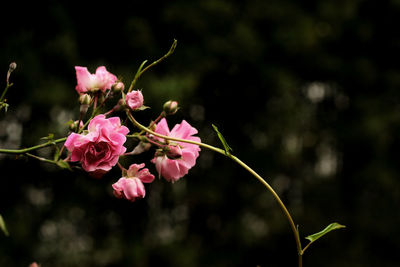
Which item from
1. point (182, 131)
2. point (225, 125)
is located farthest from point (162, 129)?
point (225, 125)

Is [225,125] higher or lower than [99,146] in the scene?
lower

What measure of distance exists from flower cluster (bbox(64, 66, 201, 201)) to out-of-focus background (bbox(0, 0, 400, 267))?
Result: 2051 millimetres

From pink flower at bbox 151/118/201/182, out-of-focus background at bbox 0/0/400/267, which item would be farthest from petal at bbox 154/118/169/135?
out-of-focus background at bbox 0/0/400/267

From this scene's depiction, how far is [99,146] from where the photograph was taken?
355 millimetres

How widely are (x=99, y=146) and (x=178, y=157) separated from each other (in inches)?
2.4

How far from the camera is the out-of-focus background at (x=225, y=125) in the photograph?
8.75ft

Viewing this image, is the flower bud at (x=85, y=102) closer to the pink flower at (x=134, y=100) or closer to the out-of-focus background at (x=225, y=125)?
the pink flower at (x=134, y=100)

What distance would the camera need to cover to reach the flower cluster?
0.35 meters

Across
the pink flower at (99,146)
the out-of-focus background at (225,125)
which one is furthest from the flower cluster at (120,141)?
the out-of-focus background at (225,125)

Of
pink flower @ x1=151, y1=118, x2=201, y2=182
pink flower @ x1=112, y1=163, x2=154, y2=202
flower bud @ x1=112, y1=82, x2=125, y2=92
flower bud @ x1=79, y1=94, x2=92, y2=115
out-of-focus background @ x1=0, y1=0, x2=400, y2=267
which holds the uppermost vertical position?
flower bud @ x1=112, y1=82, x2=125, y2=92

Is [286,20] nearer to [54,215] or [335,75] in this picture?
[335,75]

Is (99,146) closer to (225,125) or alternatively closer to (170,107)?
(170,107)

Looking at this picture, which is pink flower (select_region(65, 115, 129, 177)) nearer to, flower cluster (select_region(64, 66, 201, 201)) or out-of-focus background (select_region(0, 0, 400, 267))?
flower cluster (select_region(64, 66, 201, 201))

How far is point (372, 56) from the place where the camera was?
3752mm
